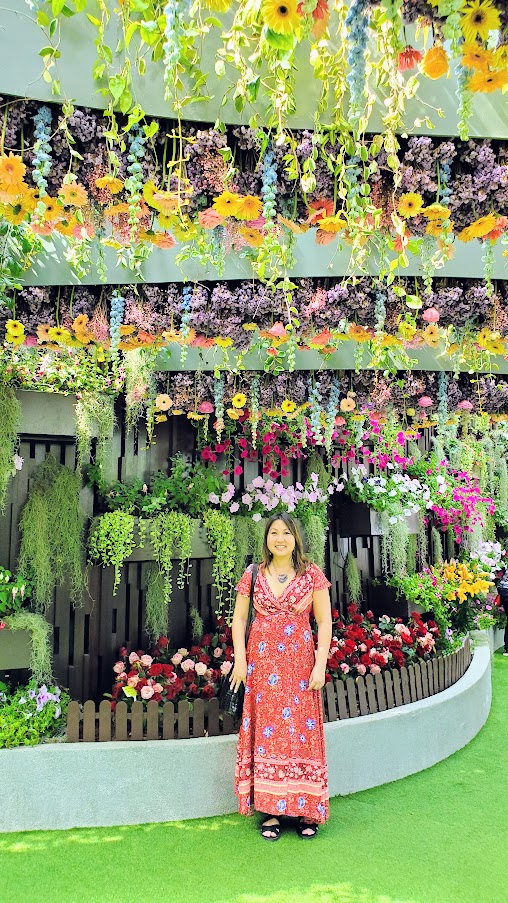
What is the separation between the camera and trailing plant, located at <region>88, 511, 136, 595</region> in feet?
13.5

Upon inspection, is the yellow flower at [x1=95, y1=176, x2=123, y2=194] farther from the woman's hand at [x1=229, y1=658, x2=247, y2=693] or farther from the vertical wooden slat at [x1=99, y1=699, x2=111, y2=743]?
the vertical wooden slat at [x1=99, y1=699, x2=111, y2=743]

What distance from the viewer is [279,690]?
308 cm

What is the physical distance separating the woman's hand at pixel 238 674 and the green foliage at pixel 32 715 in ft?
3.31

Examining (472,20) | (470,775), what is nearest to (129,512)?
(470,775)

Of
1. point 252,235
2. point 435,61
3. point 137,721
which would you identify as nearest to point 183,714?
point 137,721

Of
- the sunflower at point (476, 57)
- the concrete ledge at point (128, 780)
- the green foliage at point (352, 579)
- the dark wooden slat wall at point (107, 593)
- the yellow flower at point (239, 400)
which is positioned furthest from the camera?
the green foliage at point (352, 579)

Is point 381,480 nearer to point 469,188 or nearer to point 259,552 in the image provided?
point 259,552

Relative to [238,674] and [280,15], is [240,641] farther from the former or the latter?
[280,15]

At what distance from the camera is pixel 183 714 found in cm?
347

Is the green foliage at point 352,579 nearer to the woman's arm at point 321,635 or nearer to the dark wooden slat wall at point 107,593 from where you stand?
the dark wooden slat wall at point 107,593

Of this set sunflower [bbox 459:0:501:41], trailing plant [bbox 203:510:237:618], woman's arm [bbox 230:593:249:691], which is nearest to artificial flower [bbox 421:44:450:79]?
sunflower [bbox 459:0:501:41]

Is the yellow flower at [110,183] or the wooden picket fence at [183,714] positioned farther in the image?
the wooden picket fence at [183,714]

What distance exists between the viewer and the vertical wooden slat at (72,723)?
3.34m

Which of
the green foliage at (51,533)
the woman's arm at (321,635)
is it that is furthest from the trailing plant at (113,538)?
the woman's arm at (321,635)
